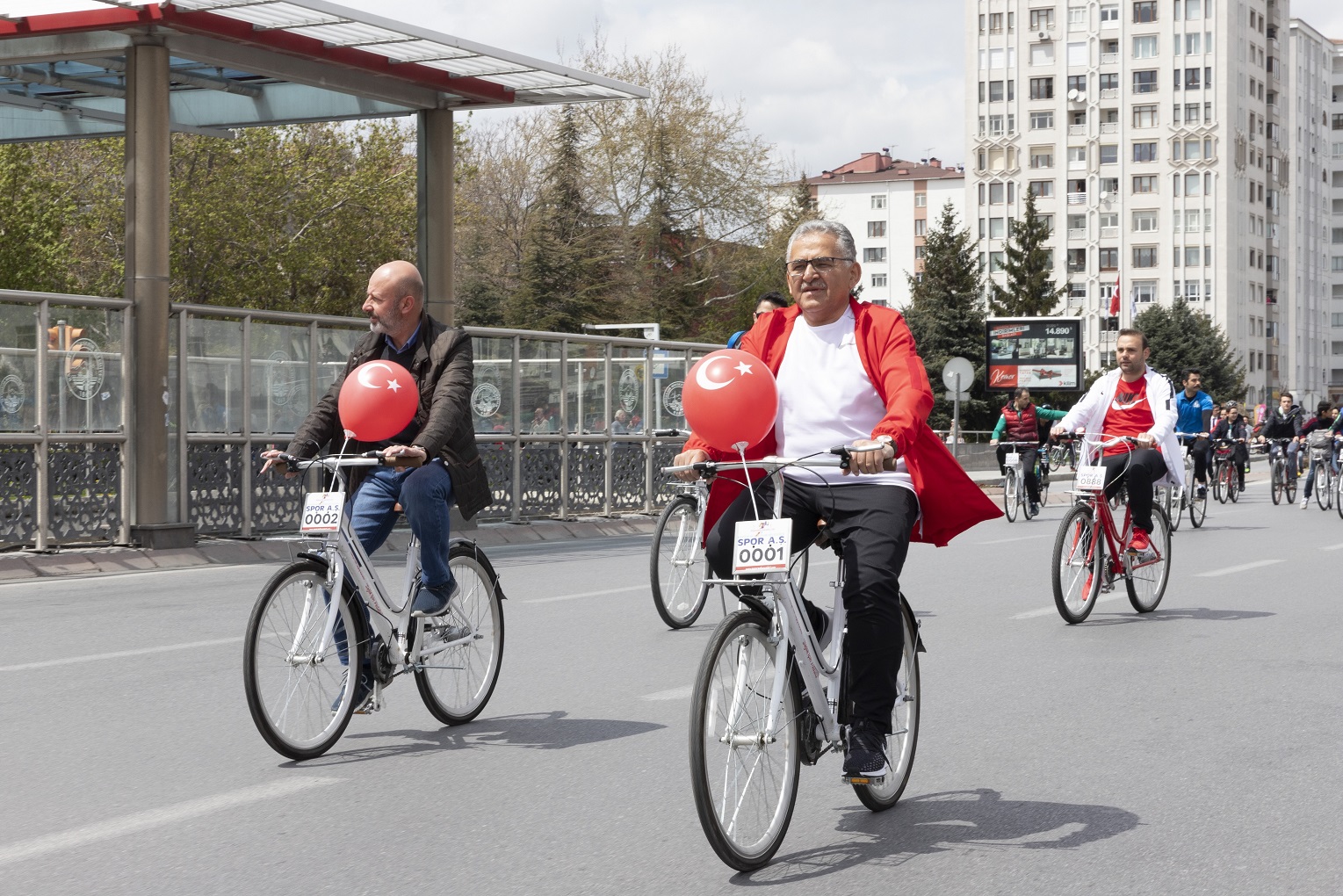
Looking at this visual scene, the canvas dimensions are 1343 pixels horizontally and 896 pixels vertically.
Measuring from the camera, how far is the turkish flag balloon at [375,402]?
20.7 ft

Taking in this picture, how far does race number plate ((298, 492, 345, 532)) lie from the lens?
6070mm

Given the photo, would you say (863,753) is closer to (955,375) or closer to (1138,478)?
(1138,478)

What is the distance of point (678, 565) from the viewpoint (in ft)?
34.6

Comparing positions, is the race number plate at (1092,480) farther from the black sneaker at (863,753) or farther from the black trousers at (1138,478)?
the black sneaker at (863,753)

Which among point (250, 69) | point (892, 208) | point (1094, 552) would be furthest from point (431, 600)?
point (892, 208)

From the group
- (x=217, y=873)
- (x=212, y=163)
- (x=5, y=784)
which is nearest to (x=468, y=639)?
(x=5, y=784)

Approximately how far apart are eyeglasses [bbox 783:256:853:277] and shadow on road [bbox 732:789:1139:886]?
64.6 inches

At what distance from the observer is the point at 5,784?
5816 mm

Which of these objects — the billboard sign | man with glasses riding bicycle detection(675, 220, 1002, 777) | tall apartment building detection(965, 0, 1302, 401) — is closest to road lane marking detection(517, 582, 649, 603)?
man with glasses riding bicycle detection(675, 220, 1002, 777)

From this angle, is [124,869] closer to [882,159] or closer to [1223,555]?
[1223,555]

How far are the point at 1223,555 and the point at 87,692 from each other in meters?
11.5

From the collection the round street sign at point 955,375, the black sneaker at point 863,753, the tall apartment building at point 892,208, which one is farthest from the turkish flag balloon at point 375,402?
the tall apartment building at point 892,208

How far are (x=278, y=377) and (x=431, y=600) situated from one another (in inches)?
456

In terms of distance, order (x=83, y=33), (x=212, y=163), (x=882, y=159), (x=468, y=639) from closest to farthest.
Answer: (x=468, y=639) < (x=83, y=33) < (x=212, y=163) < (x=882, y=159)
